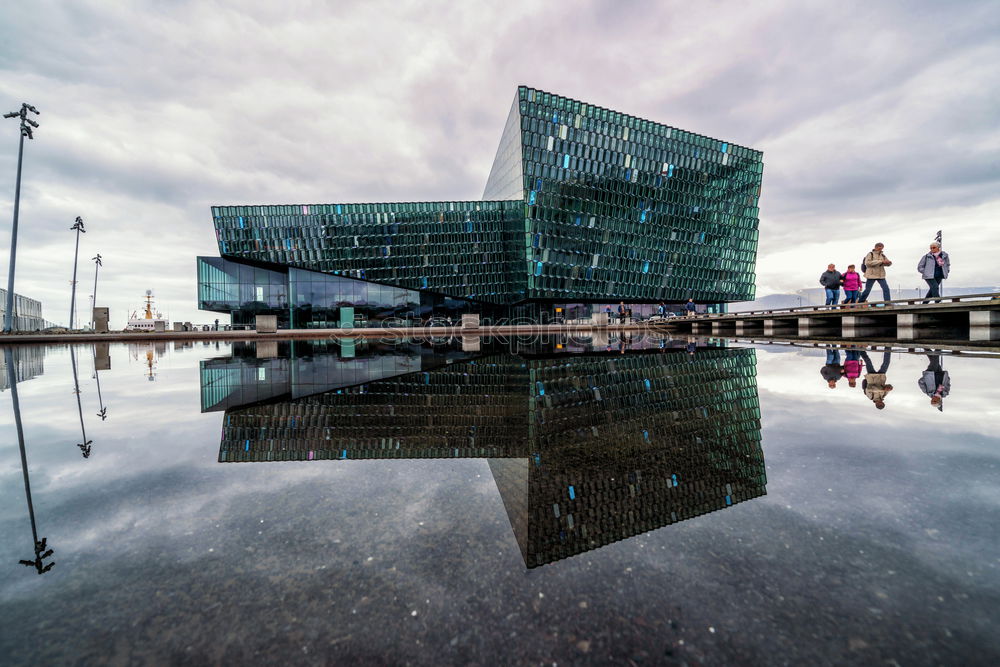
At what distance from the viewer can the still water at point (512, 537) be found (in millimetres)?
1405

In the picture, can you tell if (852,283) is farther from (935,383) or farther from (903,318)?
(935,383)

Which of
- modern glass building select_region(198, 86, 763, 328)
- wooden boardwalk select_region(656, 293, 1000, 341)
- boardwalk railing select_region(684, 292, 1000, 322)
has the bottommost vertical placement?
wooden boardwalk select_region(656, 293, 1000, 341)

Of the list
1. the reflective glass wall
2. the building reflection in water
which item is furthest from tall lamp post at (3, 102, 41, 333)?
the reflective glass wall

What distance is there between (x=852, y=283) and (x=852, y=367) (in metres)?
17.0

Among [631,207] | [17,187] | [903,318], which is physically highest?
[631,207]

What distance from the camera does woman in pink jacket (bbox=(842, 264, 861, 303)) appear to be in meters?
Answer: 20.8

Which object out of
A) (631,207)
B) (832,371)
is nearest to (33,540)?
(832,371)

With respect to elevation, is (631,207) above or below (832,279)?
above

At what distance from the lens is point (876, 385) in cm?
606

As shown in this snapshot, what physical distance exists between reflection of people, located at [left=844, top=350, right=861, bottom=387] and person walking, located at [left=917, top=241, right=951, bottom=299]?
25.9 feet

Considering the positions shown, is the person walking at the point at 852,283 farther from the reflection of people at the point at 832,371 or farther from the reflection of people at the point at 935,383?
the reflection of people at the point at 935,383

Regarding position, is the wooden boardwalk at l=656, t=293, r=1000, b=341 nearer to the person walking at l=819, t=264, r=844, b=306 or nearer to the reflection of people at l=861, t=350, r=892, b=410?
the person walking at l=819, t=264, r=844, b=306

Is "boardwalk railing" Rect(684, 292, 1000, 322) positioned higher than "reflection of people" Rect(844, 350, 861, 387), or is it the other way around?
"boardwalk railing" Rect(684, 292, 1000, 322)

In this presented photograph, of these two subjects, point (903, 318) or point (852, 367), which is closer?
point (852, 367)
